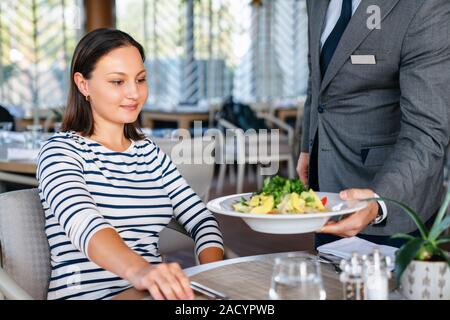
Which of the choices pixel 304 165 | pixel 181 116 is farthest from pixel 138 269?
pixel 181 116

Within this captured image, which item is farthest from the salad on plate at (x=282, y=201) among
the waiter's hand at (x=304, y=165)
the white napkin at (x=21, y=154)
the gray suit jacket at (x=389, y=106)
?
the white napkin at (x=21, y=154)

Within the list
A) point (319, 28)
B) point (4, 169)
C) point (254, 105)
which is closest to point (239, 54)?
point (254, 105)

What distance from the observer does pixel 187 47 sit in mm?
9812

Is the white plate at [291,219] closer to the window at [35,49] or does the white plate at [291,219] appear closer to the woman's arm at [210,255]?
the woman's arm at [210,255]

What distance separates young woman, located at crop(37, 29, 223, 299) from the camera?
61.0 inches

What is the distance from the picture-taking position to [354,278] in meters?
1.15

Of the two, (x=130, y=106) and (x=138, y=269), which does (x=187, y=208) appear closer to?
(x=130, y=106)

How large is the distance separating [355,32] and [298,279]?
2.98 ft

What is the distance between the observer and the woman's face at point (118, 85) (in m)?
1.71

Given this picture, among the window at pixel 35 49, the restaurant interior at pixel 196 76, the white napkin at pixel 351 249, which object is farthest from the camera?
the window at pixel 35 49

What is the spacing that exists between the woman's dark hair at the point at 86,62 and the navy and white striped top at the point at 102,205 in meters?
0.07

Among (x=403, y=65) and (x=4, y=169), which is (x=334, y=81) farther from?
(x=4, y=169)

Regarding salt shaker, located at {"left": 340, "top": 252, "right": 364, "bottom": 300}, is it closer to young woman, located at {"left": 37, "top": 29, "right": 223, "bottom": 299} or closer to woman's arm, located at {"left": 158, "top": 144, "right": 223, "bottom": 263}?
young woman, located at {"left": 37, "top": 29, "right": 223, "bottom": 299}

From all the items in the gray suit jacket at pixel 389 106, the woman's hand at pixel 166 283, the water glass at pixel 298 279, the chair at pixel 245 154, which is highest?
the gray suit jacket at pixel 389 106
